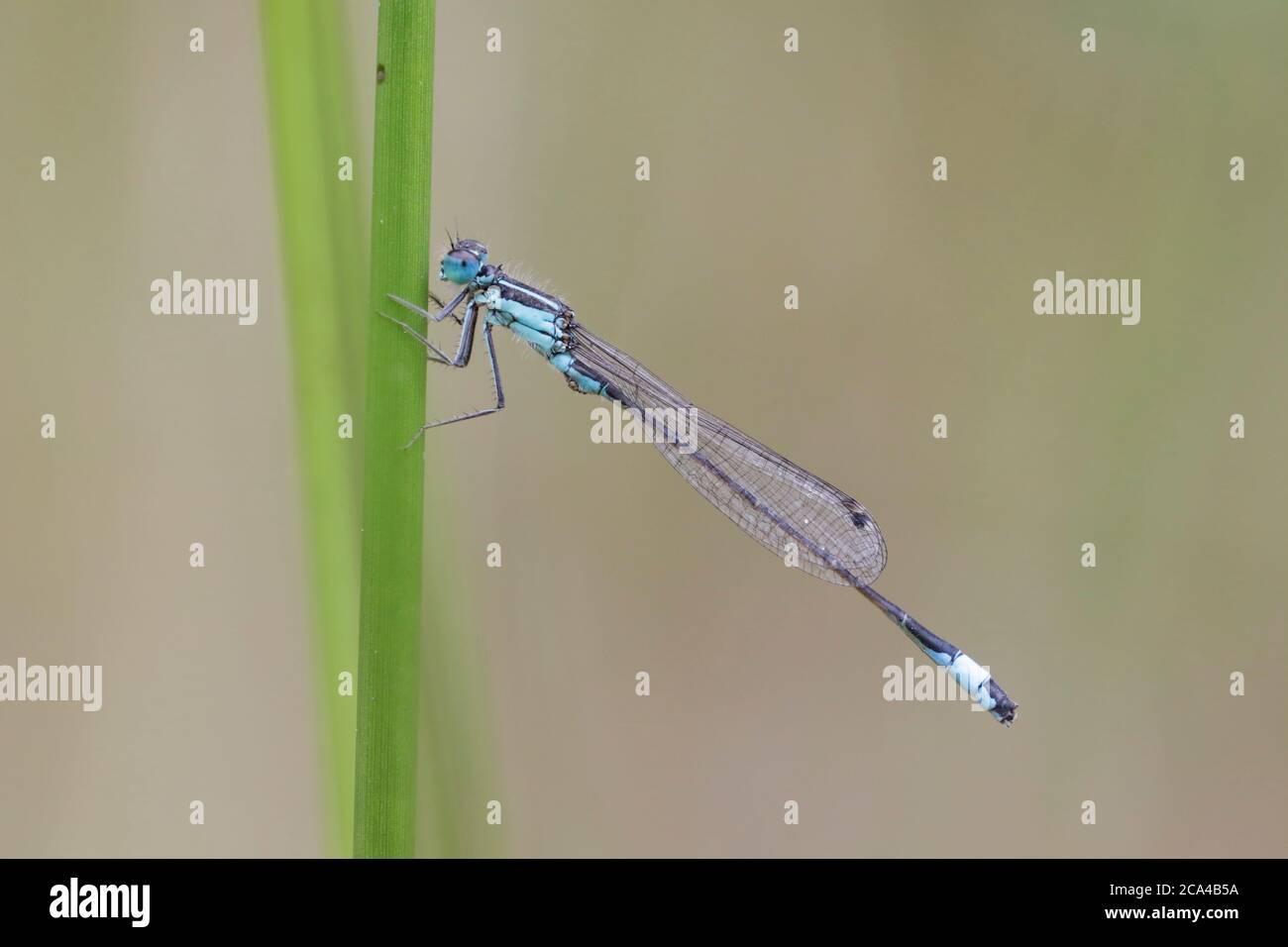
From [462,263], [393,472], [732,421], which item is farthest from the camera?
[732,421]

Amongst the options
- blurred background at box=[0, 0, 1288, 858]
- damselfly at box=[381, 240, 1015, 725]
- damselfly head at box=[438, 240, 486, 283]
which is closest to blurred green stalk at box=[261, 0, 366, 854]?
damselfly head at box=[438, 240, 486, 283]

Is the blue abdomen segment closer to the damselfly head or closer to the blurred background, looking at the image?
the blurred background

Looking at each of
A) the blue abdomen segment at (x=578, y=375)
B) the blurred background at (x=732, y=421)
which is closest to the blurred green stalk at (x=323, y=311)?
the blurred background at (x=732, y=421)

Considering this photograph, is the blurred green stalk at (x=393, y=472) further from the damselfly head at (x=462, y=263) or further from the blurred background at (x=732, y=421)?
the blurred background at (x=732, y=421)

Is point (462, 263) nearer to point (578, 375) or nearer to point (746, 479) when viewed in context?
point (578, 375)

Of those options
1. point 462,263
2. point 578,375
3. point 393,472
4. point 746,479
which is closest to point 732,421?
point 746,479

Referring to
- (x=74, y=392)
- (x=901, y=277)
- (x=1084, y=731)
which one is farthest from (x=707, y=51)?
(x=1084, y=731)
